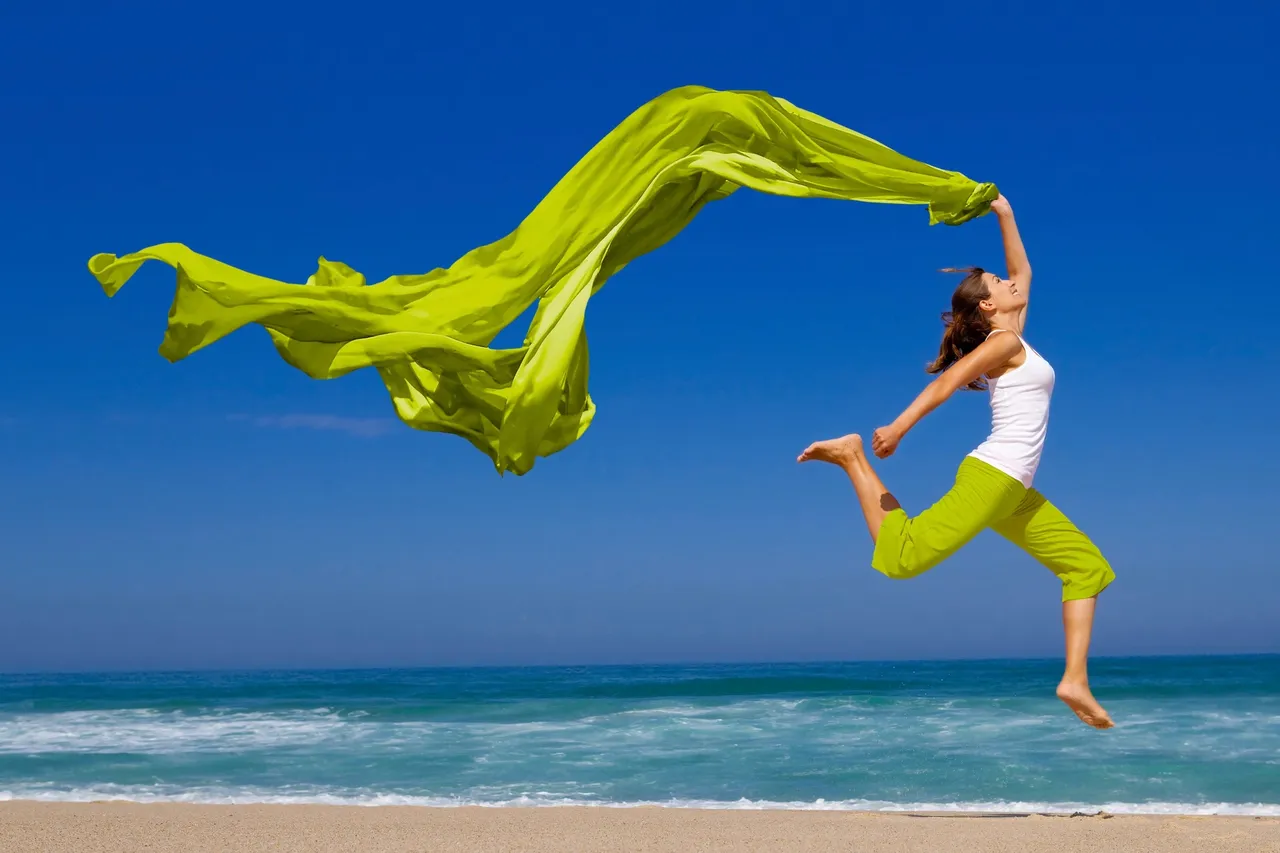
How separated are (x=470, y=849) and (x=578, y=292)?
259 inches

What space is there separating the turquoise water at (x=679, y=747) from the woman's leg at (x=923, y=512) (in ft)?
30.8

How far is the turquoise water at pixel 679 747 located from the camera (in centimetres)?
1331

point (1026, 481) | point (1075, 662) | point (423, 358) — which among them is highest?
point (423, 358)

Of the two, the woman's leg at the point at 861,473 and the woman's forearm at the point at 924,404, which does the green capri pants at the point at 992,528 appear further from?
the woman's forearm at the point at 924,404

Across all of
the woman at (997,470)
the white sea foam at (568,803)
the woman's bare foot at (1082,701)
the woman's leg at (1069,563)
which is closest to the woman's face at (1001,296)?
the woman at (997,470)

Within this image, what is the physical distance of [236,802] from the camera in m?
12.6

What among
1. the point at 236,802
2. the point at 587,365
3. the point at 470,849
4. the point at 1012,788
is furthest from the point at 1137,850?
the point at 236,802

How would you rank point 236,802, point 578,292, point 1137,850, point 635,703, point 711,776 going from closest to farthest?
point 578,292 → point 1137,850 → point 236,802 → point 711,776 → point 635,703

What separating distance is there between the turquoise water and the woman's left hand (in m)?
9.59

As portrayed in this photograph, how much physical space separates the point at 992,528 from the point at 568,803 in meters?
9.66

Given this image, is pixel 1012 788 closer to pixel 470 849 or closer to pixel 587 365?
pixel 470 849

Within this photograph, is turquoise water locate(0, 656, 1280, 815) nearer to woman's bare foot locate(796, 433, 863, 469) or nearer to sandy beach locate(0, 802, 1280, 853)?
sandy beach locate(0, 802, 1280, 853)

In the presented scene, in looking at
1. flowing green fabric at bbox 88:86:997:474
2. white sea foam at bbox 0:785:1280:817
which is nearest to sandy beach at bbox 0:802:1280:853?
white sea foam at bbox 0:785:1280:817

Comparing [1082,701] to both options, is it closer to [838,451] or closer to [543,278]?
[838,451]
